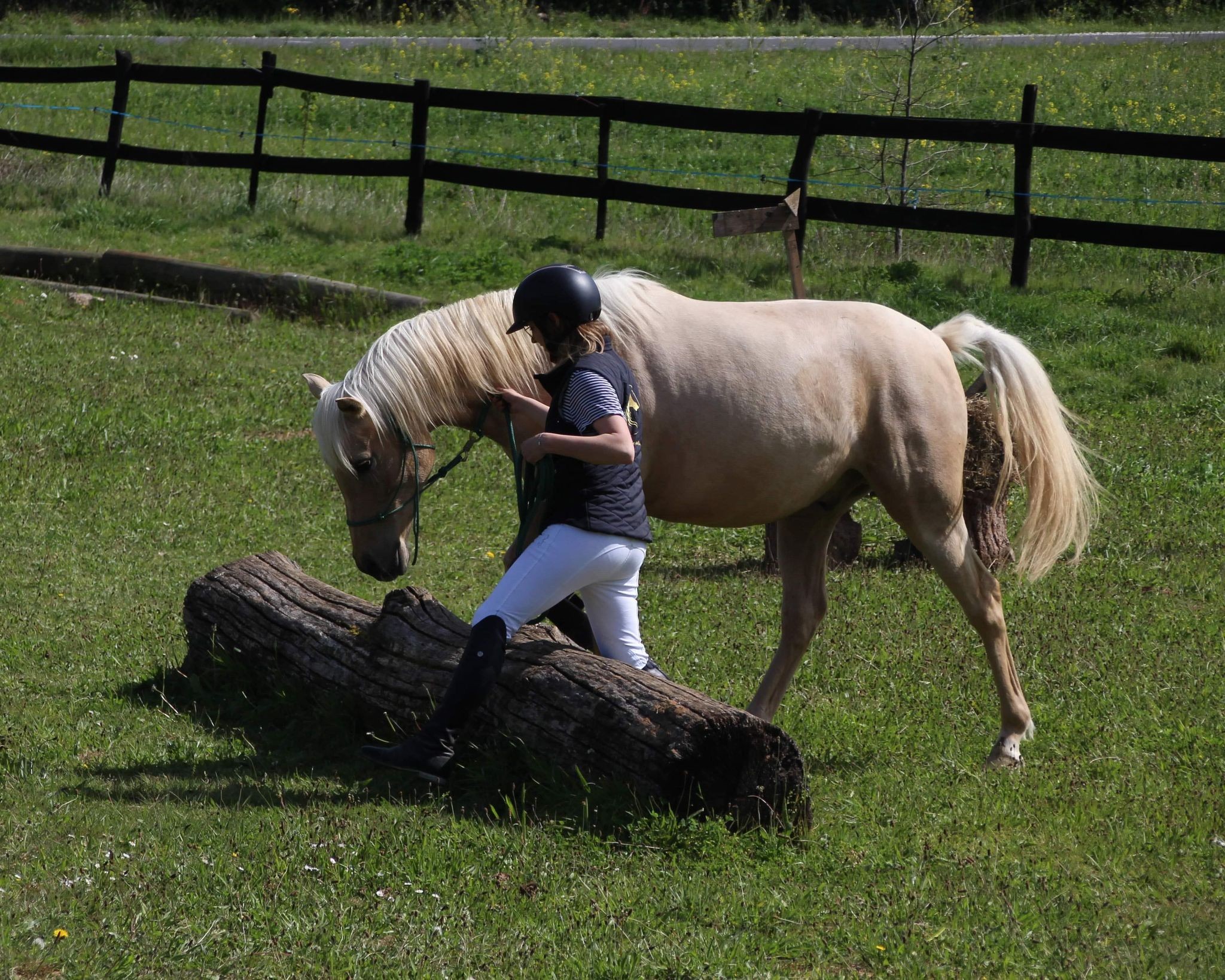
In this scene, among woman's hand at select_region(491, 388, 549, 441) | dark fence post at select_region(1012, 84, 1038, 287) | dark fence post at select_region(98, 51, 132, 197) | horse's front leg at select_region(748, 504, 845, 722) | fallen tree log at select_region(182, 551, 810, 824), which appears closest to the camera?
fallen tree log at select_region(182, 551, 810, 824)

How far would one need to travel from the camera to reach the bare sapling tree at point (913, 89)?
1440 centimetres

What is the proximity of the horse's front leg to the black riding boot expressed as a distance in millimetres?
1535

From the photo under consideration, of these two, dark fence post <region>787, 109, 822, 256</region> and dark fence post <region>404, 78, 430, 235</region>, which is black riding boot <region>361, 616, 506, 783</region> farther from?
dark fence post <region>404, 78, 430, 235</region>

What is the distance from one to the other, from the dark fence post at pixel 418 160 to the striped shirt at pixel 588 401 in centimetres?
1064

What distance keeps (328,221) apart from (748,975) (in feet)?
42.9

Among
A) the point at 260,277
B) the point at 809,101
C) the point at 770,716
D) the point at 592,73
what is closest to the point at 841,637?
the point at 770,716

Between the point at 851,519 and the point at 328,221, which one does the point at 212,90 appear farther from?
the point at 851,519

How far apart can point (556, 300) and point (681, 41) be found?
1011 inches

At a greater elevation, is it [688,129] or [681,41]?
[681,41]

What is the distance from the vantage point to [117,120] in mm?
16078

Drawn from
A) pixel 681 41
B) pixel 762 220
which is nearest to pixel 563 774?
pixel 762 220

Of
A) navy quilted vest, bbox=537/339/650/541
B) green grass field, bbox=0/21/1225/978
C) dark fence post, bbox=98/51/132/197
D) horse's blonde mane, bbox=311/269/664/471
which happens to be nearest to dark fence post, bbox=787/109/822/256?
green grass field, bbox=0/21/1225/978

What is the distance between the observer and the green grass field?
355cm

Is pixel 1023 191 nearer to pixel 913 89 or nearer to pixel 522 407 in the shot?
pixel 522 407
